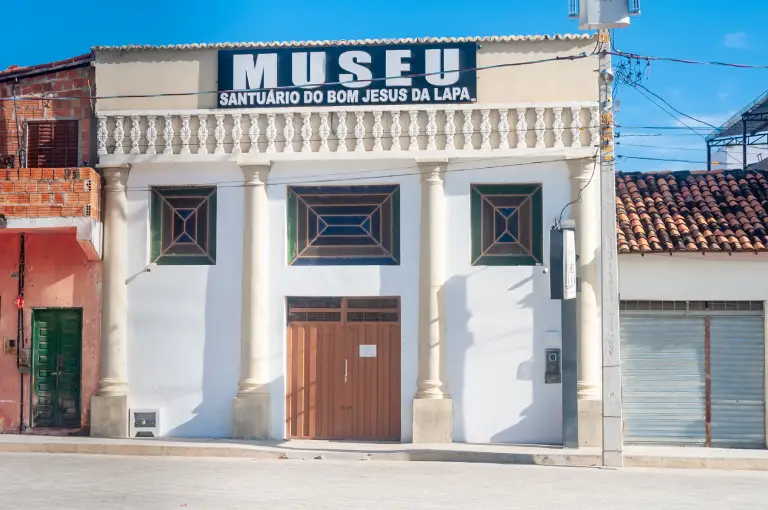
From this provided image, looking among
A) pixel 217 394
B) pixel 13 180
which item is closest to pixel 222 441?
pixel 217 394

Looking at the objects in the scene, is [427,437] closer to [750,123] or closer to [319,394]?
[319,394]

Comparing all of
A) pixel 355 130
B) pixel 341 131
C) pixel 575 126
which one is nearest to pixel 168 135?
pixel 341 131

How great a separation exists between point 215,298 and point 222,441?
244 centimetres

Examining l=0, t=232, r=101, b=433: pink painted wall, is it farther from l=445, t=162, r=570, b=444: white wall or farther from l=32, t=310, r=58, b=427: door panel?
l=445, t=162, r=570, b=444: white wall

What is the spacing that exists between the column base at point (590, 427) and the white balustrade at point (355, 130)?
437cm

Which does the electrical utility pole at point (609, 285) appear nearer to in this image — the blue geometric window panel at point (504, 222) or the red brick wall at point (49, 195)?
the blue geometric window panel at point (504, 222)

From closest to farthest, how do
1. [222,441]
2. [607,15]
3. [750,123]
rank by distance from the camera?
[607,15] → [222,441] → [750,123]

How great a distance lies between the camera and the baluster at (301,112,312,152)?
57.1ft

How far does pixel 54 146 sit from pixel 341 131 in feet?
17.0

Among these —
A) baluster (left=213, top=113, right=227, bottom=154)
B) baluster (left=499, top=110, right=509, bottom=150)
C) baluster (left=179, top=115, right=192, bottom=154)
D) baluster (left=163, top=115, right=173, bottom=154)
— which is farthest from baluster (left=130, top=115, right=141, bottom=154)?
baluster (left=499, top=110, right=509, bottom=150)

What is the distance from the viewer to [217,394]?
17484mm

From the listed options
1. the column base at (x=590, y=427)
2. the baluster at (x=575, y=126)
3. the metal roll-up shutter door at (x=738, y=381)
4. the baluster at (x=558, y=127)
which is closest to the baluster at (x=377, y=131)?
the baluster at (x=558, y=127)

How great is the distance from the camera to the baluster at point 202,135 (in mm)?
17578

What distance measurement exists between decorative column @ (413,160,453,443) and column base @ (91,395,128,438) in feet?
16.3
